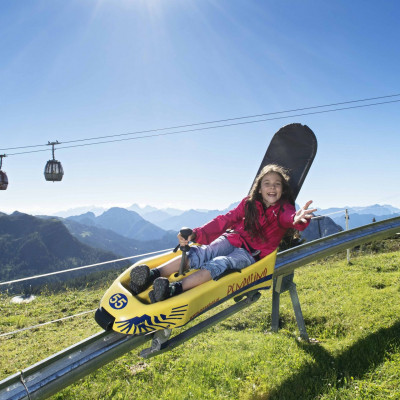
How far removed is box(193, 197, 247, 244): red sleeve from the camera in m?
3.42

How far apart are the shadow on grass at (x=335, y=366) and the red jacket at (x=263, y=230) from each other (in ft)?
3.57

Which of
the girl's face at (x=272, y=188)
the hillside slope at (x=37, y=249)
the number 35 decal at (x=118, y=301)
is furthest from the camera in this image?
the hillside slope at (x=37, y=249)

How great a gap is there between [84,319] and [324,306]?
3901mm

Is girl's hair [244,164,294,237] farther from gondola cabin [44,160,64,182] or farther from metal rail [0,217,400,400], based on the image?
gondola cabin [44,160,64,182]

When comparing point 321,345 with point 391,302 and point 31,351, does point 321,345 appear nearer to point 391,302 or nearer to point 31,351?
point 391,302

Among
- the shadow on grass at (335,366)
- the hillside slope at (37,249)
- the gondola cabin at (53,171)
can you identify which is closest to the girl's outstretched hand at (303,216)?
the shadow on grass at (335,366)

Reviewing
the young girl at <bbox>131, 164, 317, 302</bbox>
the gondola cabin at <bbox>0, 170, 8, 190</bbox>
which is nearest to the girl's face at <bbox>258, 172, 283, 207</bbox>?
the young girl at <bbox>131, 164, 317, 302</bbox>

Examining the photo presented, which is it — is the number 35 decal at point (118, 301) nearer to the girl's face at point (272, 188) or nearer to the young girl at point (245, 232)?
the young girl at point (245, 232)

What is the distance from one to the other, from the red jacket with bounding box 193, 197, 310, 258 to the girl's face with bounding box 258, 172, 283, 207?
7 cm

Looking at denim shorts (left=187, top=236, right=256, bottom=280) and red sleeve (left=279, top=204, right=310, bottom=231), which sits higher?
red sleeve (left=279, top=204, right=310, bottom=231)

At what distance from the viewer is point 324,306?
4262 millimetres

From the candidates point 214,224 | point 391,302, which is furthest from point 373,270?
point 214,224

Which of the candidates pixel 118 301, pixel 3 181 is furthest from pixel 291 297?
pixel 3 181

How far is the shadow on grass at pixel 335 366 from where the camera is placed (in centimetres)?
254
